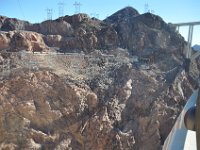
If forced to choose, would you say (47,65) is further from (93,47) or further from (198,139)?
(198,139)

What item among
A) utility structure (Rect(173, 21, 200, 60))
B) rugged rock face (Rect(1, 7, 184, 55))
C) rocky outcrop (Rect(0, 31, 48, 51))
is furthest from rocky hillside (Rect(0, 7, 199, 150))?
utility structure (Rect(173, 21, 200, 60))

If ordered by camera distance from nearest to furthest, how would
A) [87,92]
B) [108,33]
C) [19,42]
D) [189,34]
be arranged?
1. [87,92]
2. [19,42]
3. [108,33]
4. [189,34]

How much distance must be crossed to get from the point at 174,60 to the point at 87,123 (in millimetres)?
10765

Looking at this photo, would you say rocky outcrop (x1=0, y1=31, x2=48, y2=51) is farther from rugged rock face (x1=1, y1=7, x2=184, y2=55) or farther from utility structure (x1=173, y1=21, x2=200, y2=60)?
utility structure (x1=173, y1=21, x2=200, y2=60)

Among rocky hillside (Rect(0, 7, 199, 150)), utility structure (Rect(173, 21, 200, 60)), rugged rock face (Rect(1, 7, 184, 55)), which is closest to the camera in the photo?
rocky hillside (Rect(0, 7, 199, 150))

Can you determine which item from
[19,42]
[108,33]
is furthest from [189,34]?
[19,42]

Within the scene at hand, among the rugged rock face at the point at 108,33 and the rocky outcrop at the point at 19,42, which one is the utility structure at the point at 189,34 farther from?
the rocky outcrop at the point at 19,42

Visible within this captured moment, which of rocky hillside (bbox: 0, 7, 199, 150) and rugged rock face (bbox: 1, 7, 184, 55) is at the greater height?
rugged rock face (bbox: 1, 7, 184, 55)

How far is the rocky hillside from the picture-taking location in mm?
16656

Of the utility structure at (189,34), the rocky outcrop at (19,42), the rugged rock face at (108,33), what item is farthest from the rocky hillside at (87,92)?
the utility structure at (189,34)

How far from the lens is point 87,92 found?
730 inches

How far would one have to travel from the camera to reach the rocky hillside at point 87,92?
656 inches

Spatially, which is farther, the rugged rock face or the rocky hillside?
the rugged rock face

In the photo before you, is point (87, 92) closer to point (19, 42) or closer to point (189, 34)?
point (19, 42)
